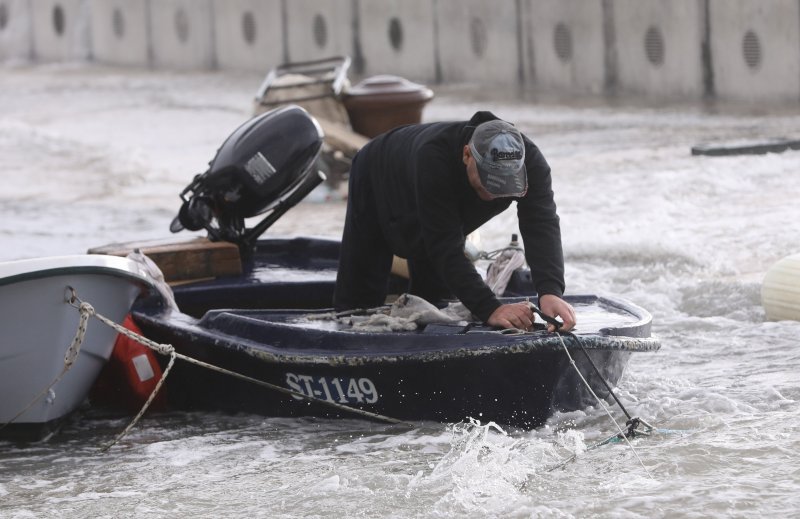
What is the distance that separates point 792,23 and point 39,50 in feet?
55.0

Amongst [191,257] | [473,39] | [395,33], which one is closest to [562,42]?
[473,39]

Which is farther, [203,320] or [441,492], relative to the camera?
[203,320]

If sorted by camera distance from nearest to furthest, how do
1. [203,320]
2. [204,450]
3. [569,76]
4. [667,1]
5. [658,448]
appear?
1. [658,448]
2. [204,450]
3. [203,320]
4. [667,1]
5. [569,76]

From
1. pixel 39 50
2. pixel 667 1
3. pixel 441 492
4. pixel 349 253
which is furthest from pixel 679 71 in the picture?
pixel 39 50

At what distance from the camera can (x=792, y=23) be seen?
15.7 meters

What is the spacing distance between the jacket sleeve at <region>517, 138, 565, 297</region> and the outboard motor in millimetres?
2206

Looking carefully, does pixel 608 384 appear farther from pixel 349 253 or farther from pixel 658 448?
pixel 349 253

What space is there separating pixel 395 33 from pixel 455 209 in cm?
1557

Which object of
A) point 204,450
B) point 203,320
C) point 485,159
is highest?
point 485,159

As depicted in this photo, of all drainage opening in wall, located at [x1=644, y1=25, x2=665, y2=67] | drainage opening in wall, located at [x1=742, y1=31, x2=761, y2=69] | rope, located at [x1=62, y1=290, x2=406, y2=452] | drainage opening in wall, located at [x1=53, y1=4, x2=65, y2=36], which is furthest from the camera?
drainage opening in wall, located at [x1=53, y1=4, x2=65, y2=36]

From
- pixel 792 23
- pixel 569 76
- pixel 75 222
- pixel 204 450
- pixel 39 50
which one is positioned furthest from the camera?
pixel 39 50

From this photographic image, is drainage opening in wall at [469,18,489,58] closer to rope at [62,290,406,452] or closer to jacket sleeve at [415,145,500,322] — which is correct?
rope at [62,290,406,452]

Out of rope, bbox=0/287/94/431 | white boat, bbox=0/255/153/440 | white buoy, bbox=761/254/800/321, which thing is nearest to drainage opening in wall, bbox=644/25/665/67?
white buoy, bbox=761/254/800/321

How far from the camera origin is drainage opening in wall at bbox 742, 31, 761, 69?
636 inches
